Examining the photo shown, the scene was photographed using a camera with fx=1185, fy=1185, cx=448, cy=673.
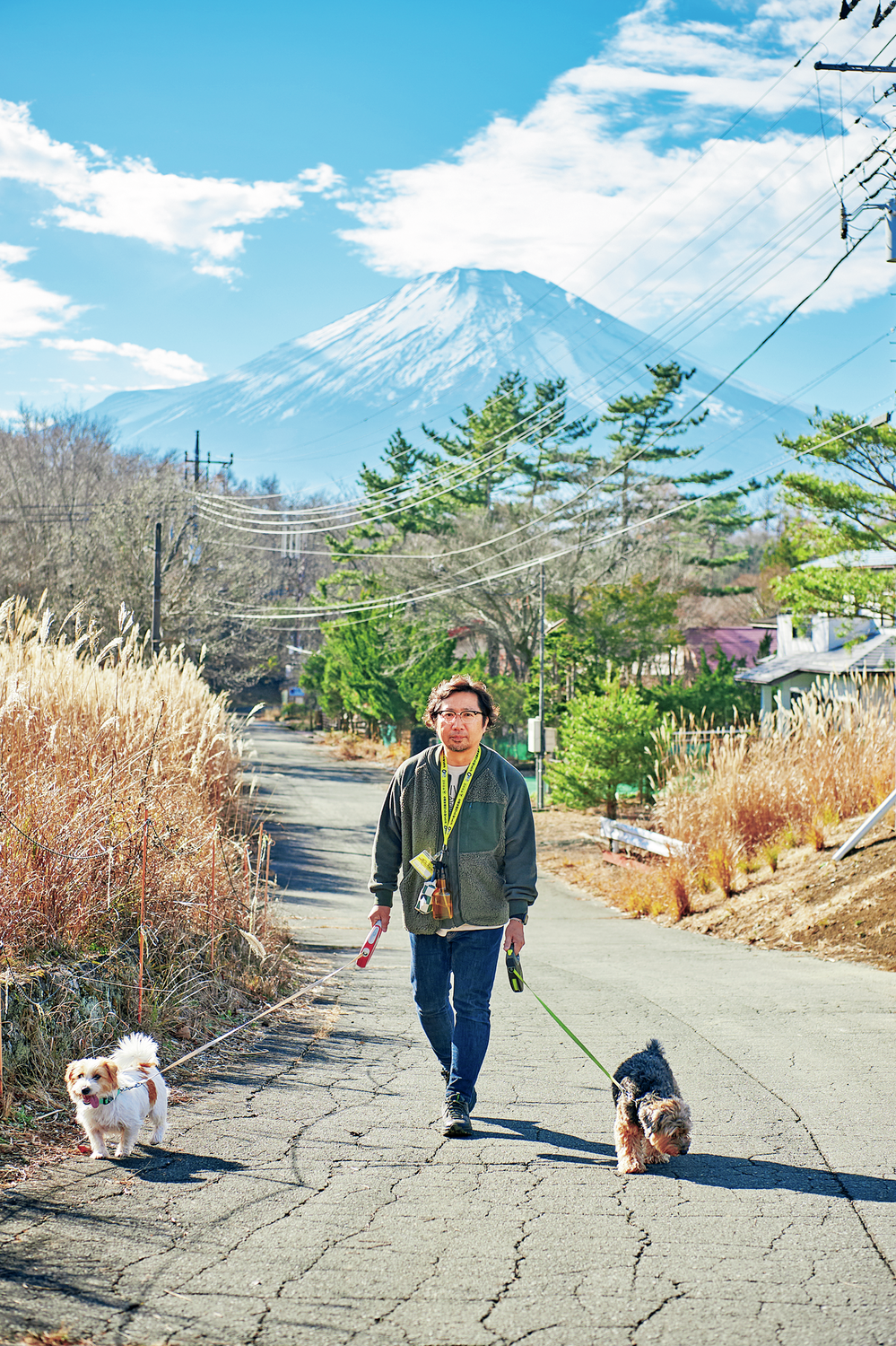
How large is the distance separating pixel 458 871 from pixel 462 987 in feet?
1.53

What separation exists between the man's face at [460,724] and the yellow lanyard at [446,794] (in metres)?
0.06

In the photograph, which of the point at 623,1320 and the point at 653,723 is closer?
the point at 623,1320

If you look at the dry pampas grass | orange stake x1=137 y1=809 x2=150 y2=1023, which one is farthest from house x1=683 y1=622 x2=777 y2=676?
orange stake x1=137 y1=809 x2=150 y2=1023

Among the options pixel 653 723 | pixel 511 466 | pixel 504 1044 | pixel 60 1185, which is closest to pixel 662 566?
pixel 511 466

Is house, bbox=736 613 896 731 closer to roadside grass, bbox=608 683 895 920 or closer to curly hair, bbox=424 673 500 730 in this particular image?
roadside grass, bbox=608 683 895 920

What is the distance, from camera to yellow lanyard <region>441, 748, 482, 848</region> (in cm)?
486

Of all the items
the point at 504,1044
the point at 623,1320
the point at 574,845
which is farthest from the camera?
the point at 574,845

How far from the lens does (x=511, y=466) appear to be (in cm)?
5081

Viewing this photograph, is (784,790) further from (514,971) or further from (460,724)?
(460,724)

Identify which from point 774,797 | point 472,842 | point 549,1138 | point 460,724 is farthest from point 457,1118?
point 774,797

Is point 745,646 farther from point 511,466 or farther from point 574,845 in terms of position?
point 574,845

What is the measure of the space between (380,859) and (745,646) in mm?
59487

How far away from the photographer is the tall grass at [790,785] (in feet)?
45.6

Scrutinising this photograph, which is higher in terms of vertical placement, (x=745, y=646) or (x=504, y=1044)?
(x=745, y=646)
